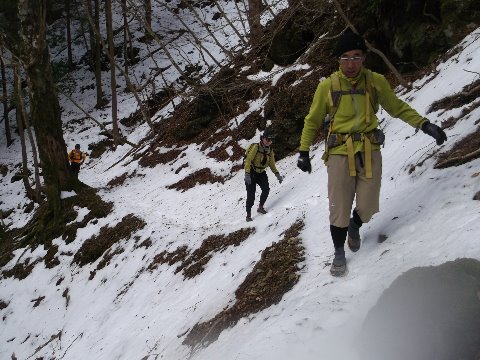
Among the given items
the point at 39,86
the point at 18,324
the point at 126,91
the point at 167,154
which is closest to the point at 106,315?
the point at 18,324

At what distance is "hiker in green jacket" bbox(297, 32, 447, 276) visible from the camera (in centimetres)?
396

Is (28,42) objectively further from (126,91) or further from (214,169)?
(126,91)

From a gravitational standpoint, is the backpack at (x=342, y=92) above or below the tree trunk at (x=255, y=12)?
below

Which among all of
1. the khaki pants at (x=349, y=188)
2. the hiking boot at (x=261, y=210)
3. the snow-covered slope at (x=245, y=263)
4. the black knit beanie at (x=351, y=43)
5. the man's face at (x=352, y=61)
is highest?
the black knit beanie at (x=351, y=43)

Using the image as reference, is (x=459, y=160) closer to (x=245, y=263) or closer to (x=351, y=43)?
(x=351, y=43)

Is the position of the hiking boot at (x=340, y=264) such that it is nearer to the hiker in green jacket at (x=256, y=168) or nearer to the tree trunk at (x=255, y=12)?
the hiker in green jacket at (x=256, y=168)

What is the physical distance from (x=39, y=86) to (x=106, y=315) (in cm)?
819

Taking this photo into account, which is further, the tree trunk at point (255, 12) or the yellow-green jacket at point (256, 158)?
the tree trunk at point (255, 12)

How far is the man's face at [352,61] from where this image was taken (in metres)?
3.74

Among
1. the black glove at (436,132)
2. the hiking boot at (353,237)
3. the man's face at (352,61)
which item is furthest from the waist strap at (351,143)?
the hiking boot at (353,237)

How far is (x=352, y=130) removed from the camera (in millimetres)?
4012

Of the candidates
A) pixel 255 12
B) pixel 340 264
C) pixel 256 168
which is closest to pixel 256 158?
pixel 256 168

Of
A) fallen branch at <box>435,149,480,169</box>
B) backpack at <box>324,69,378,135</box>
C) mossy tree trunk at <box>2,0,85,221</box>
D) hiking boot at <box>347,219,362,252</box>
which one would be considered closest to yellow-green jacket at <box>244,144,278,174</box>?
fallen branch at <box>435,149,480,169</box>

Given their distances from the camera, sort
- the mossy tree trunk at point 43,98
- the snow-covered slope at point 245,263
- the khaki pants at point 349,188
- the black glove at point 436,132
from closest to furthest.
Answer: the snow-covered slope at point 245,263
the black glove at point 436,132
the khaki pants at point 349,188
the mossy tree trunk at point 43,98
